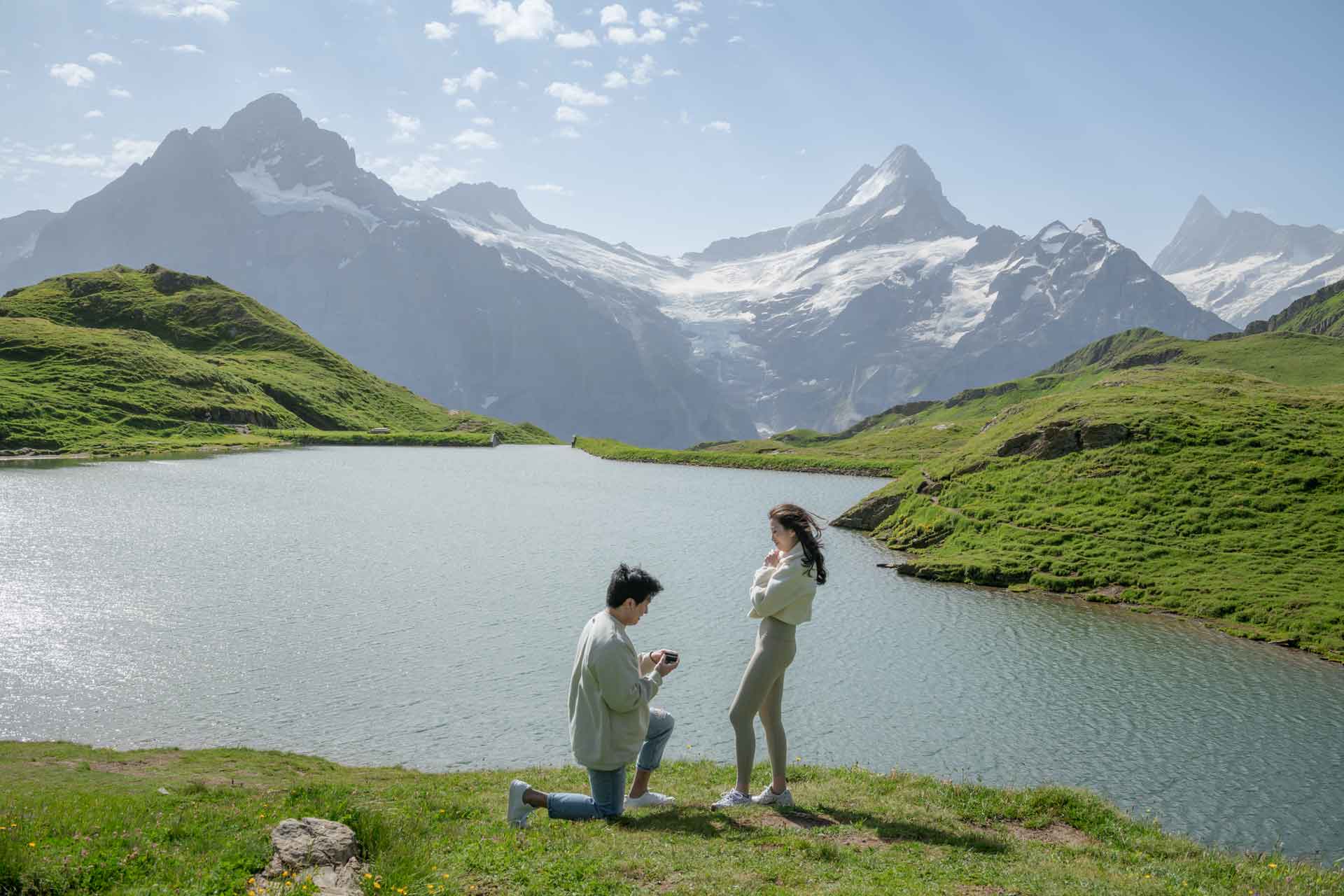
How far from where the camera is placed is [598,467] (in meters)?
129

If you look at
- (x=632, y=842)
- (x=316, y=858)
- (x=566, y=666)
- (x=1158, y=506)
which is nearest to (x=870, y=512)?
(x=1158, y=506)

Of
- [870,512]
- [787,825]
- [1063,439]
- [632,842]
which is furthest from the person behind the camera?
[870,512]

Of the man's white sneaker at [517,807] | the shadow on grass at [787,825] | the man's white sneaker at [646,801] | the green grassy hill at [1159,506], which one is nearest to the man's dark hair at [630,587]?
the man's white sneaker at [517,807]

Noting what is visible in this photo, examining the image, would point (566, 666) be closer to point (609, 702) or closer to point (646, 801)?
point (646, 801)

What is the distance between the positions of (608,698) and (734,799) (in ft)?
12.8

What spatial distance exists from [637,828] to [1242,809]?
15104 mm

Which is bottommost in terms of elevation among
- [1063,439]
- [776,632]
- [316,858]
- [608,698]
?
[316,858]

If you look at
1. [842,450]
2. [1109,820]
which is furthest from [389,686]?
[842,450]

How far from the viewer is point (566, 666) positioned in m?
29.7

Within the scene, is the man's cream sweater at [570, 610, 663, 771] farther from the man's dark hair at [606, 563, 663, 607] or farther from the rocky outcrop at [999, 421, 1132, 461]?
the rocky outcrop at [999, 421, 1132, 461]

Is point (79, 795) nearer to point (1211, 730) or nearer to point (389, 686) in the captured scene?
point (389, 686)

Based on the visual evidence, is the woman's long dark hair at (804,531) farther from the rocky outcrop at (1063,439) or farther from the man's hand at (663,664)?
the rocky outcrop at (1063,439)

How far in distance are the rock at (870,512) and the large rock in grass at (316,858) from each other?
187 ft

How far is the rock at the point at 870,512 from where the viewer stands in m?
66.0
